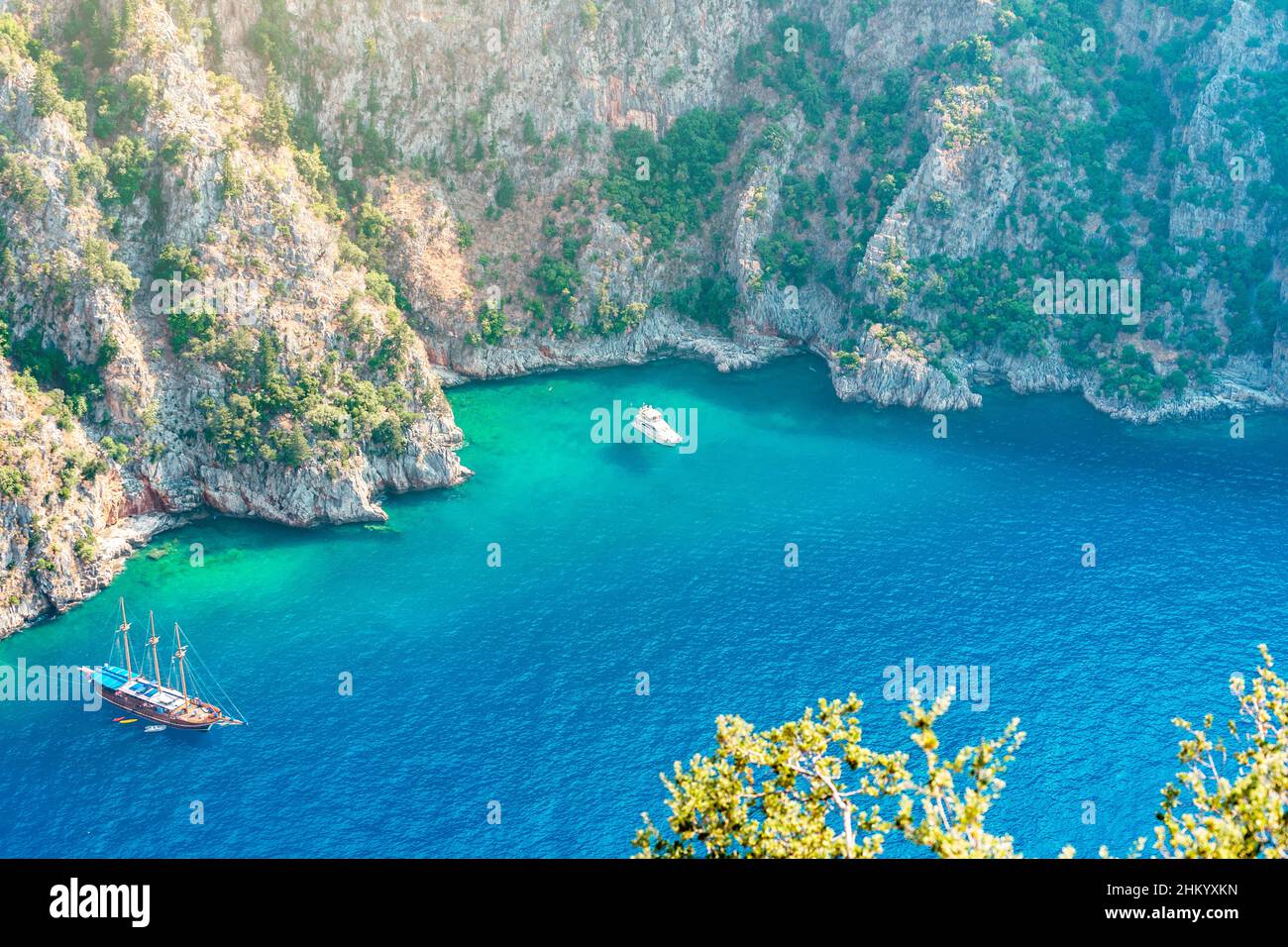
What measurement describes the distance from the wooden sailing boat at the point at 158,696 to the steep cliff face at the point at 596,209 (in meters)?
19.1

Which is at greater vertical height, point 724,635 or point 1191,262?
point 1191,262

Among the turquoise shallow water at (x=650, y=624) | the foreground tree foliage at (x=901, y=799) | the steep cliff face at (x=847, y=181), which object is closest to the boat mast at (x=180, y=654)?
the turquoise shallow water at (x=650, y=624)

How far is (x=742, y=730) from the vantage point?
144 ft

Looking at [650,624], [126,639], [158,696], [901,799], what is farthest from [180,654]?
[901,799]

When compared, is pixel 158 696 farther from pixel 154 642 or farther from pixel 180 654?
pixel 154 642

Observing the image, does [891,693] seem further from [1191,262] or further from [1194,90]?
[1194,90]

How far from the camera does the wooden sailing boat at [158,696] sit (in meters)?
84.2

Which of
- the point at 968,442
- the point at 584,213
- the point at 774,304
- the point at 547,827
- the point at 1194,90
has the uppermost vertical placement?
the point at 1194,90

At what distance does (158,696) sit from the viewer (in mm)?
85250

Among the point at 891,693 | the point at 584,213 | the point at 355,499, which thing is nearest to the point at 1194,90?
the point at 584,213

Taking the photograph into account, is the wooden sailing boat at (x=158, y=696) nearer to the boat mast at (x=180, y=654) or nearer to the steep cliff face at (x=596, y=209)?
the boat mast at (x=180, y=654)

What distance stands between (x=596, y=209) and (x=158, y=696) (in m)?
77.6
